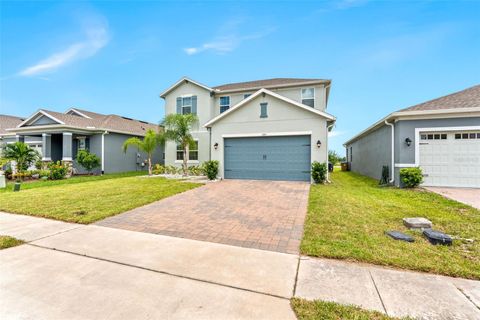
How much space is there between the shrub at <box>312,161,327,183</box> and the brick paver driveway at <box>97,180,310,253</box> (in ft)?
10.9

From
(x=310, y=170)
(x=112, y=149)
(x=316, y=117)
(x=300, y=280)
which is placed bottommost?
(x=300, y=280)

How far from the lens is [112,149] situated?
1739 cm

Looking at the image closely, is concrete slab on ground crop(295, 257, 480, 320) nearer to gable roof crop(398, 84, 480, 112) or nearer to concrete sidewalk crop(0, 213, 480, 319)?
concrete sidewalk crop(0, 213, 480, 319)

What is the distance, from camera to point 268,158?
39.9ft

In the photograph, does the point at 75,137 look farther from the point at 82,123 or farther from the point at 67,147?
the point at 67,147

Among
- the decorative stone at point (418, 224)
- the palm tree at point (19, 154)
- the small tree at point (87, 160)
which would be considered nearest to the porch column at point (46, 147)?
the palm tree at point (19, 154)

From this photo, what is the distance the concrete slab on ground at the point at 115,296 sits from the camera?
2.12 meters

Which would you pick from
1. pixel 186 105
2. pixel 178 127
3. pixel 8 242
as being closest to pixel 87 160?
pixel 178 127

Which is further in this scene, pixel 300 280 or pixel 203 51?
pixel 203 51

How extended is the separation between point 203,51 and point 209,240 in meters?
17.9

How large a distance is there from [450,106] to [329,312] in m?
11.7

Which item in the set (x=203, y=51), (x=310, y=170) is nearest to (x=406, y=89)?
(x=310, y=170)

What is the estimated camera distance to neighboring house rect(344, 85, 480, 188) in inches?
360

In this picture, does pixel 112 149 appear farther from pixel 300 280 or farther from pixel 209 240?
pixel 300 280
